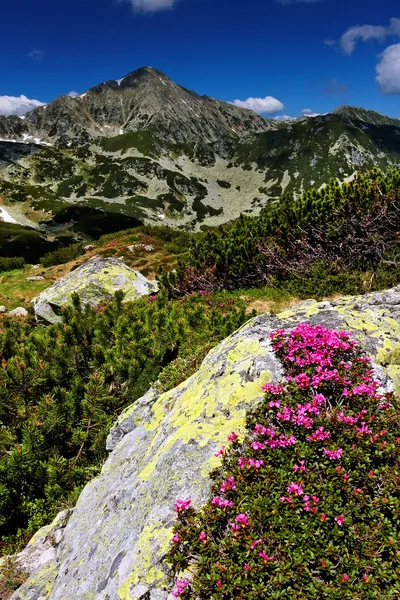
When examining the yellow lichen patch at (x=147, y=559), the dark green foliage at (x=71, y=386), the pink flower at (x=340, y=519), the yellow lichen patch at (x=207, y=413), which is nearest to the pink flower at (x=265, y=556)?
the pink flower at (x=340, y=519)

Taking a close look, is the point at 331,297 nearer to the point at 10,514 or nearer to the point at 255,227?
the point at 255,227

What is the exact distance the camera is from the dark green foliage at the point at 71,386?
22.2 feet

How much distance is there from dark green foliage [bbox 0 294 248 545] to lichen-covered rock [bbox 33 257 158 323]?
23.2 ft

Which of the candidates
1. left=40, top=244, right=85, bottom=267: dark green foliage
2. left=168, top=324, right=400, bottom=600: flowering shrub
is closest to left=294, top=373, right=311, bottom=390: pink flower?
left=168, top=324, right=400, bottom=600: flowering shrub

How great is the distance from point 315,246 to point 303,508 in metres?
14.9

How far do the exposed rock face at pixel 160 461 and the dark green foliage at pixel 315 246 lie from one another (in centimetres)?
793

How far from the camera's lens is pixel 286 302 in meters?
14.4

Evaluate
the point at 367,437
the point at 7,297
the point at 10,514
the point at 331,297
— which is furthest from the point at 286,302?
the point at 7,297

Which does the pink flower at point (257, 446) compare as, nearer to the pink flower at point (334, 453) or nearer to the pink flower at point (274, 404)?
the pink flower at point (274, 404)

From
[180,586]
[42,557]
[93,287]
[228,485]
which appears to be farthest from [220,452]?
[93,287]

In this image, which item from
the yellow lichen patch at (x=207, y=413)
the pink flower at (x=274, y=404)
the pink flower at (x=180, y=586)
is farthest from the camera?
the yellow lichen patch at (x=207, y=413)

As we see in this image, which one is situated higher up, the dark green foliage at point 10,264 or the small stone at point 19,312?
the dark green foliage at point 10,264

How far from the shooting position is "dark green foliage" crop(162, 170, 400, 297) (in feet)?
47.1

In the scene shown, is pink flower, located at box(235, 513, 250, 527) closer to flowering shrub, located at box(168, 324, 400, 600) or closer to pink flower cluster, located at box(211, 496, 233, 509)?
flowering shrub, located at box(168, 324, 400, 600)
